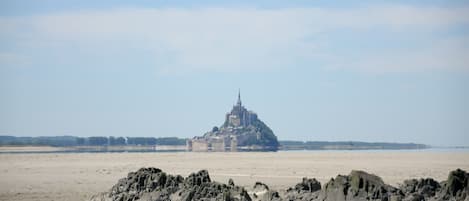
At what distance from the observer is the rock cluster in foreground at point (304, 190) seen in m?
14.3

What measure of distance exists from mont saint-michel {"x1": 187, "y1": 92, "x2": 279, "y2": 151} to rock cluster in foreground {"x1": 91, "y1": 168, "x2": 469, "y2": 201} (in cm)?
9351

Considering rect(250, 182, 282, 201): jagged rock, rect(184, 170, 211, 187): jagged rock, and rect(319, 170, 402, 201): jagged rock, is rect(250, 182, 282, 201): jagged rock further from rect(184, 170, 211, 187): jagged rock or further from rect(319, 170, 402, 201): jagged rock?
rect(319, 170, 402, 201): jagged rock

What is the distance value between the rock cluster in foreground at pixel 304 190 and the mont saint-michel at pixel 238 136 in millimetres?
93515

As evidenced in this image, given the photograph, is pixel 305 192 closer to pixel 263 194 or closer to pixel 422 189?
pixel 263 194

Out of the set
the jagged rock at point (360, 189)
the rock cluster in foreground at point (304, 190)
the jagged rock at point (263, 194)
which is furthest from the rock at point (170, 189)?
the jagged rock at point (360, 189)

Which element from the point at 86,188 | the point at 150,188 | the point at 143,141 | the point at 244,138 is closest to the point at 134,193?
the point at 150,188

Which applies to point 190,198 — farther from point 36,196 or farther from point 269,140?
point 269,140

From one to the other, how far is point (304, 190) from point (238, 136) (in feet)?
335

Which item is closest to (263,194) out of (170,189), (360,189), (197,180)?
(197,180)

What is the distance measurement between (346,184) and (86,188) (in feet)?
50.3

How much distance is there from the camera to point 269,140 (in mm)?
125500

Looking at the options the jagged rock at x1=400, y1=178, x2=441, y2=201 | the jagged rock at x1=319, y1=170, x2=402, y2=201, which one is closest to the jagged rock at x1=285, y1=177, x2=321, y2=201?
the jagged rock at x1=319, y1=170, x2=402, y2=201

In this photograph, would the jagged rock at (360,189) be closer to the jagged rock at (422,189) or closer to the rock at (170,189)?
the jagged rock at (422,189)

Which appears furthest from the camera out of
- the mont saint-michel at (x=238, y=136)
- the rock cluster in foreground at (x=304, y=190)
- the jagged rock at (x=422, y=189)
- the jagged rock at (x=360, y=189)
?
the mont saint-michel at (x=238, y=136)
